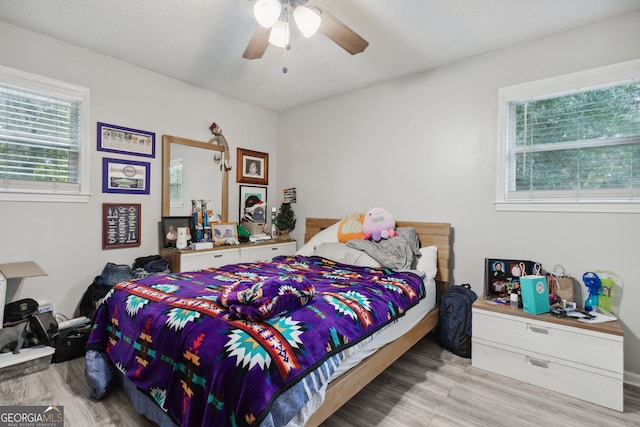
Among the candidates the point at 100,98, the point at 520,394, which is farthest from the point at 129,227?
the point at 520,394

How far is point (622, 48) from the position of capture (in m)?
2.30

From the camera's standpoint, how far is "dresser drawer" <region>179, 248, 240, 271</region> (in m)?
3.18

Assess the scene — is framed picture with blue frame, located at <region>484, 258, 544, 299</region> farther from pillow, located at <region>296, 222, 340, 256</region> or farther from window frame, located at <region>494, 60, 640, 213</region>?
pillow, located at <region>296, 222, 340, 256</region>

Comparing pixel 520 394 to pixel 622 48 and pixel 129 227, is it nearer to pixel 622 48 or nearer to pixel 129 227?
pixel 622 48

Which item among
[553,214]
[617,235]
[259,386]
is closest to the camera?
[259,386]

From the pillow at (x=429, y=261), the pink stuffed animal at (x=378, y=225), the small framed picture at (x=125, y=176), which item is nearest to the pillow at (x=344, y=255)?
the pink stuffed animal at (x=378, y=225)

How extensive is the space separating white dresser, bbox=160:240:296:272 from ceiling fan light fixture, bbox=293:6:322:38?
2315 millimetres

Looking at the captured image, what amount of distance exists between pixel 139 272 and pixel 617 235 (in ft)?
12.9

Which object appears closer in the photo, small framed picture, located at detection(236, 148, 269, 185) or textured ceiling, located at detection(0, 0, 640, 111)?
textured ceiling, located at detection(0, 0, 640, 111)

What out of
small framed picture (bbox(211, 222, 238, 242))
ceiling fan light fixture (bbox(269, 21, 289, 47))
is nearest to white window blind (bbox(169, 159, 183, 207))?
small framed picture (bbox(211, 222, 238, 242))

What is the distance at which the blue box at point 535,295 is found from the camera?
2.21 m

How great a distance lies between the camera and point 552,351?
6.98 ft

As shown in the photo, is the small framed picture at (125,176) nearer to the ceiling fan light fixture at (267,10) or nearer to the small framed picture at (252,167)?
the small framed picture at (252,167)

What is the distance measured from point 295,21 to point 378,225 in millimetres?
1896
